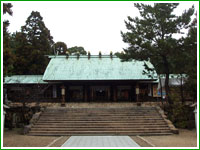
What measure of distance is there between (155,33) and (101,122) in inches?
351

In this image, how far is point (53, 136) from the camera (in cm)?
1484

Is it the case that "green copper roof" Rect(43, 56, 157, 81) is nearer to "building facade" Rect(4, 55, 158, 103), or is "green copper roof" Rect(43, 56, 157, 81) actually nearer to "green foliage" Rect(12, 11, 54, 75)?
"building facade" Rect(4, 55, 158, 103)

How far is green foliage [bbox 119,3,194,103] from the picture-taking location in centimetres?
1788

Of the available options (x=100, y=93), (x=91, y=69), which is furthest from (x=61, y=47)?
(x=100, y=93)

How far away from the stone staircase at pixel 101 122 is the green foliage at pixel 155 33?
11.2 feet

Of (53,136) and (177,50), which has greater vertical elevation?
(177,50)

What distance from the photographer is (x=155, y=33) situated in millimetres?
18812

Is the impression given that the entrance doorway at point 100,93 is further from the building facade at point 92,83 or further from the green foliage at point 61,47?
the green foliage at point 61,47

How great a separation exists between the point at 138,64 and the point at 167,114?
9.28 m

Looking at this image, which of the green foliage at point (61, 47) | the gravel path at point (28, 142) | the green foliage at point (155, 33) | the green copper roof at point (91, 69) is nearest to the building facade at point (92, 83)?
the green copper roof at point (91, 69)

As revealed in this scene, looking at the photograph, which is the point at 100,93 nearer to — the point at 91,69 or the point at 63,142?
the point at 91,69

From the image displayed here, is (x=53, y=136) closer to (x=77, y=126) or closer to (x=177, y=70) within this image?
(x=77, y=126)

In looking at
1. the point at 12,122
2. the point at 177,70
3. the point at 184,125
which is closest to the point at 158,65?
the point at 177,70

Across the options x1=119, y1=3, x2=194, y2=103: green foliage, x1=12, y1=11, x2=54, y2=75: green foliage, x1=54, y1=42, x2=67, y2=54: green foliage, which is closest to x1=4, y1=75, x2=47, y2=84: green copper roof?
x1=12, y1=11, x2=54, y2=75: green foliage
